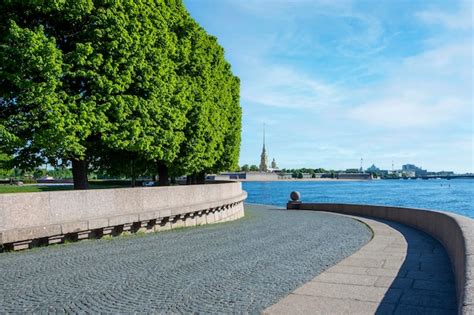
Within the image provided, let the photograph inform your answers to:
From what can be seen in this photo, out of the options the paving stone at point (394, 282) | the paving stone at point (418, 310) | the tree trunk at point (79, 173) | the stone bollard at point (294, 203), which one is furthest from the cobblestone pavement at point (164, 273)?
the stone bollard at point (294, 203)

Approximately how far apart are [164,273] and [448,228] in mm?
7422

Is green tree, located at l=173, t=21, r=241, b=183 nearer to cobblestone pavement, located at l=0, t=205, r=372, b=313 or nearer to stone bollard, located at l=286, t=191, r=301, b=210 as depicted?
stone bollard, located at l=286, t=191, r=301, b=210

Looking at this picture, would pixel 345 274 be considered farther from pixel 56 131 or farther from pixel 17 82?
pixel 17 82

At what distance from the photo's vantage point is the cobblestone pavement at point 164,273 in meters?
6.02

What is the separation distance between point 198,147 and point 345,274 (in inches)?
612

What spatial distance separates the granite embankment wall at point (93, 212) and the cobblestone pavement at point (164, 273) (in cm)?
44

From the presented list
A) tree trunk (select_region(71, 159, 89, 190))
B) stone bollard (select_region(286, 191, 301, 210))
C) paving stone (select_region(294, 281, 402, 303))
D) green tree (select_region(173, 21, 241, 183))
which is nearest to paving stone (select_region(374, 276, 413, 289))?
paving stone (select_region(294, 281, 402, 303))

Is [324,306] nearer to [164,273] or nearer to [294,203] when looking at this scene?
[164,273]

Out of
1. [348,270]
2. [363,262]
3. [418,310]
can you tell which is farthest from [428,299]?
[363,262]

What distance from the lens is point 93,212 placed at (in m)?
12.2

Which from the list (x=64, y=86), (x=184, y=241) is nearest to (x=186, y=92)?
(x=64, y=86)

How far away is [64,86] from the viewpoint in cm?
1484

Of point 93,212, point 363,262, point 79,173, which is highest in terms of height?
point 79,173

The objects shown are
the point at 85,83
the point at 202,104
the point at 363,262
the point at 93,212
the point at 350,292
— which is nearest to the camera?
the point at 350,292
